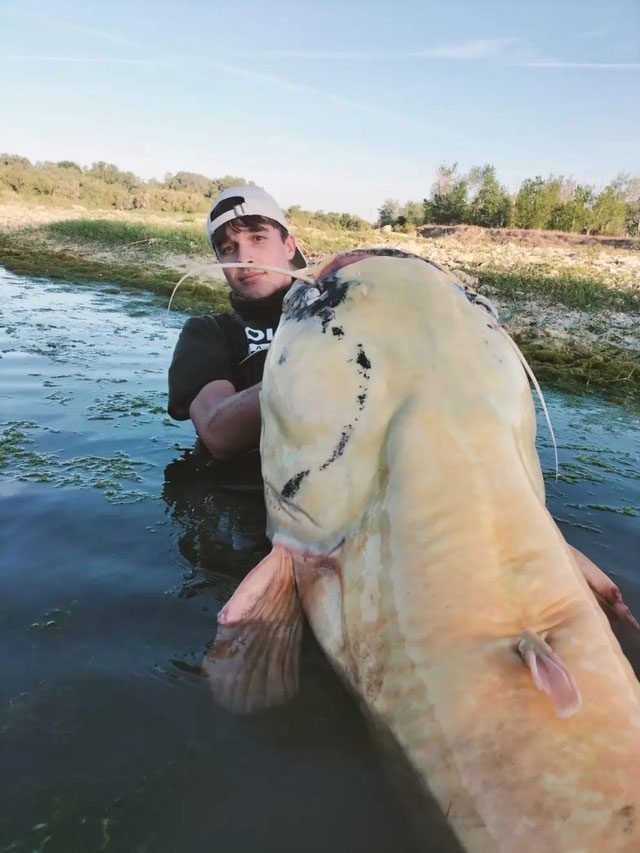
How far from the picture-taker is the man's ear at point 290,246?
358cm

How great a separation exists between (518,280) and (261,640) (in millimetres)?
12914

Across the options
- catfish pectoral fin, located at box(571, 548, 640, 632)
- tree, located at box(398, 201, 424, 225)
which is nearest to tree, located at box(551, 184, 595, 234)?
tree, located at box(398, 201, 424, 225)

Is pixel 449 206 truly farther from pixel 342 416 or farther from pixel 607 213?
pixel 342 416

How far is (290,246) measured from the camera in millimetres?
3625

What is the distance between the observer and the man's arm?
109 inches

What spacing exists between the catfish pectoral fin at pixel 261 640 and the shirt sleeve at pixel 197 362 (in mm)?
1643

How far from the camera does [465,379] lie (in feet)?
5.40

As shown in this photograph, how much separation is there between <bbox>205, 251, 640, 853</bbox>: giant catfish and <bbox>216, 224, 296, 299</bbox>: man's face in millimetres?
1395

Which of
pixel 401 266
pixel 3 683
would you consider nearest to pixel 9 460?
pixel 3 683

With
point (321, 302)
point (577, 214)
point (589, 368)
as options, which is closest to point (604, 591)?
point (321, 302)

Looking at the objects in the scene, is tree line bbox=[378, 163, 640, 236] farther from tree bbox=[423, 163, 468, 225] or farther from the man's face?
the man's face

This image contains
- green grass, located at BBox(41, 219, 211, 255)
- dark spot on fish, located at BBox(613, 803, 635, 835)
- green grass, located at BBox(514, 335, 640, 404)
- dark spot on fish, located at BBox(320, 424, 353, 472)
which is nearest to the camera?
dark spot on fish, located at BBox(613, 803, 635, 835)

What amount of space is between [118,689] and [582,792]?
4.30ft

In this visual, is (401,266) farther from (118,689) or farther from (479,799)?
(118,689)
